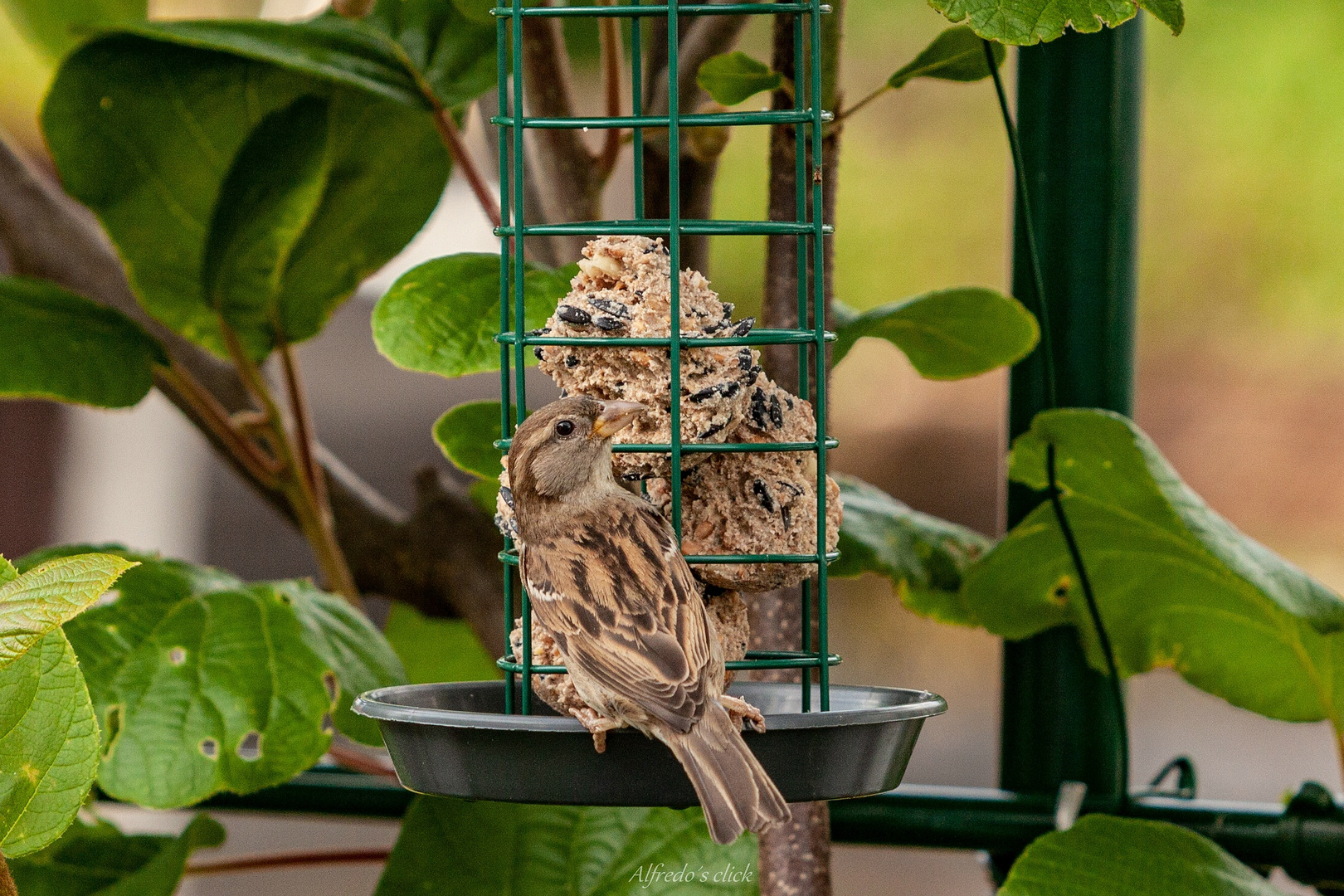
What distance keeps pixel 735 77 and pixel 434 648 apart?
1.27 m

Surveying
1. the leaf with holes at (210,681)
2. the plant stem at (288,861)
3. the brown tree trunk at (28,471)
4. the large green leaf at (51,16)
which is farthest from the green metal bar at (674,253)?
the brown tree trunk at (28,471)

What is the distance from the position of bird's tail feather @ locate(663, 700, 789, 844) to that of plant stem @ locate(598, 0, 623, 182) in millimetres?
826

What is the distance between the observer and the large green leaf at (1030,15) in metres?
1.15

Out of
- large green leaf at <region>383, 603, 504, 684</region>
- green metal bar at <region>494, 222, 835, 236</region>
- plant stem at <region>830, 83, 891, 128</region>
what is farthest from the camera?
large green leaf at <region>383, 603, 504, 684</region>

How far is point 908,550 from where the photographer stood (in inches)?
68.1

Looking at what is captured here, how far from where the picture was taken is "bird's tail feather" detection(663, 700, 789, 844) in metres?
1.02

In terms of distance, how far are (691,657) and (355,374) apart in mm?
4484

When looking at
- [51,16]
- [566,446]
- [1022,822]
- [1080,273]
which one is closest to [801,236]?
[566,446]

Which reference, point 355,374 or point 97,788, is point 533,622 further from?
point 355,374

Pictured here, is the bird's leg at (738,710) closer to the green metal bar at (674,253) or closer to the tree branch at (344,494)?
the green metal bar at (674,253)

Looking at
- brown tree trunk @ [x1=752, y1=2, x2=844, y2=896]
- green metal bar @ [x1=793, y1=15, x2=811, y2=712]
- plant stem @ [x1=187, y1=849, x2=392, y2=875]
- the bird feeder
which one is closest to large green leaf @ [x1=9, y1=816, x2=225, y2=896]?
plant stem @ [x1=187, y1=849, x2=392, y2=875]

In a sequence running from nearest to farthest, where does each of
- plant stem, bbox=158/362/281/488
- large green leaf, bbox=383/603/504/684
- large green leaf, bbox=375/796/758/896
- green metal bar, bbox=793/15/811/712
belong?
green metal bar, bbox=793/15/811/712 → large green leaf, bbox=375/796/758/896 → plant stem, bbox=158/362/281/488 → large green leaf, bbox=383/603/504/684

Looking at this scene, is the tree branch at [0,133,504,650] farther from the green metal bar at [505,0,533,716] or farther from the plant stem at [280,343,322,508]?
the green metal bar at [505,0,533,716]

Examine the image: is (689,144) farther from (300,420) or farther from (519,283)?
(300,420)
